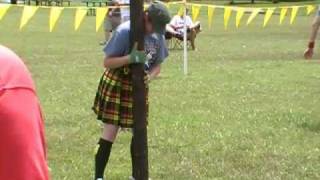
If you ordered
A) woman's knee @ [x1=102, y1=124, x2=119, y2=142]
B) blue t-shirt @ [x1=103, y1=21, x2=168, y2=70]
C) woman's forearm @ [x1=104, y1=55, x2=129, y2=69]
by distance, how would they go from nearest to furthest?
woman's forearm @ [x1=104, y1=55, x2=129, y2=69], blue t-shirt @ [x1=103, y1=21, x2=168, y2=70], woman's knee @ [x1=102, y1=124, x2=119, y2=142]

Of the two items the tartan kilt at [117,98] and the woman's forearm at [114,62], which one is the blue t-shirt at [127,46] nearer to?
the woman's forearm at [114,62]

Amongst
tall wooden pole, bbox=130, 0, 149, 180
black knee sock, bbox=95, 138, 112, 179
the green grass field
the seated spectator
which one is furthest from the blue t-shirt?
the seated spectator

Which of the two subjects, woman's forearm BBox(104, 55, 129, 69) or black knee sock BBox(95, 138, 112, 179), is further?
black knee sock BBox(95, 138, 112, 179)

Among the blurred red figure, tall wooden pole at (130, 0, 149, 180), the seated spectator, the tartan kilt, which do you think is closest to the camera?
the blurred red figure

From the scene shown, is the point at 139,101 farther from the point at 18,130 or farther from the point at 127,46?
the point at 18,130

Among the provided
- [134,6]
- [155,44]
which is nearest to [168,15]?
[155,44]

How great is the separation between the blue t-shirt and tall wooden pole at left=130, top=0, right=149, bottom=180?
1.16 meters

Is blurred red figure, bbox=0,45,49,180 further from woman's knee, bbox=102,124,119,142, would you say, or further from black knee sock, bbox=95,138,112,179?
black knee sock, bbox=95,138,112,179

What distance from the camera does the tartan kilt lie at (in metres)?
5.43

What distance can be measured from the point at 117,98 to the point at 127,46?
44 centimetres

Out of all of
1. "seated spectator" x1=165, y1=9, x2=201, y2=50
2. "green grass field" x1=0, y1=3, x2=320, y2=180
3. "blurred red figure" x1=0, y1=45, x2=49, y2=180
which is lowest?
"seated spectator" x1=165, y1=9, x2=201, y2=50

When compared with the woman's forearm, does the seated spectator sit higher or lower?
lower

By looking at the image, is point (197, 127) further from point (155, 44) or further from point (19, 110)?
point (19, 110)

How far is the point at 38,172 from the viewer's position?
4.98 feet
